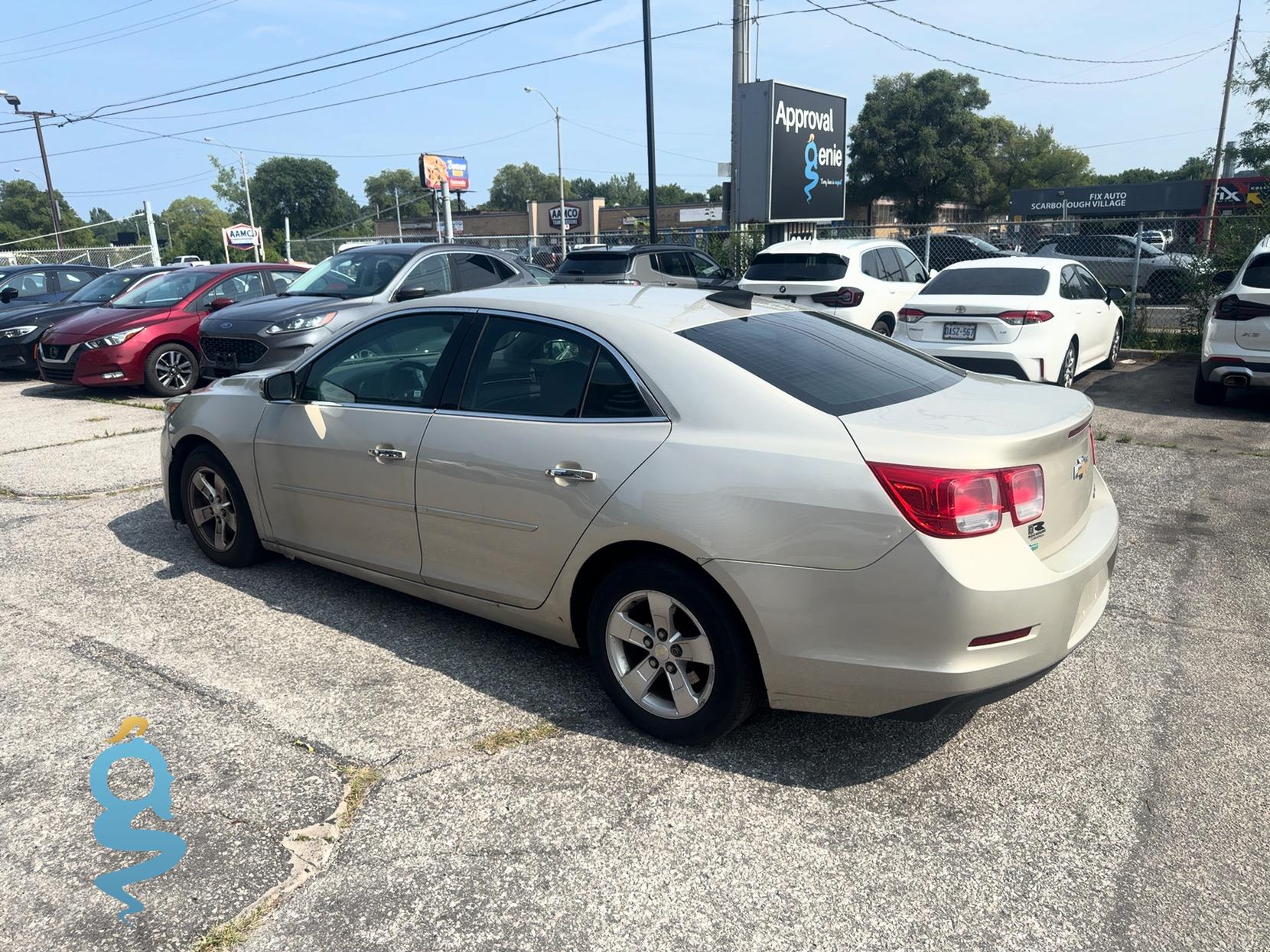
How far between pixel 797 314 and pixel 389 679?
2.38 metres

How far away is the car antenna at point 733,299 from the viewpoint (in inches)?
160

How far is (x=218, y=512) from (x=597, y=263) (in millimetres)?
9138

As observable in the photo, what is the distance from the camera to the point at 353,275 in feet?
36.2

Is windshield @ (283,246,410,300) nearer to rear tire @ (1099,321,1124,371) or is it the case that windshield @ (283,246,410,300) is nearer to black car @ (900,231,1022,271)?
rear tire @ (1099,321,1124,371)

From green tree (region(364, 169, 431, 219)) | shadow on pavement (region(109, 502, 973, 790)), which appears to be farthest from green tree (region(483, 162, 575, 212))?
shadow on pavement (region(109, 502, 973, 790))

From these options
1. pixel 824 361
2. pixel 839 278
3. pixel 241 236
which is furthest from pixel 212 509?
Result: pixel 241 236

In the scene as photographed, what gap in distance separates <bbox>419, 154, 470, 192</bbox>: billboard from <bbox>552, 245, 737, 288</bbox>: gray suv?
15.9m

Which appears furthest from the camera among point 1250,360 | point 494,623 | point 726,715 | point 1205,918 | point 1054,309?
point 1054,309

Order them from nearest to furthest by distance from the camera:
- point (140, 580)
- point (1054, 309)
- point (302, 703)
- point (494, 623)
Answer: point (302, 703), point (494, 623), point (140, 580), point (1054, 309)

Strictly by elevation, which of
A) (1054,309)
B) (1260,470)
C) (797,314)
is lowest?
(1260,470)

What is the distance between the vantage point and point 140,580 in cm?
521

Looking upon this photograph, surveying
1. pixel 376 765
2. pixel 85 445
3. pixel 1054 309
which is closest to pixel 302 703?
pixel 376 765

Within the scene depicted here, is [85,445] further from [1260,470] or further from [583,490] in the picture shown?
[1260,470]

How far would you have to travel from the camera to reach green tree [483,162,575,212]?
157125 millimetres
